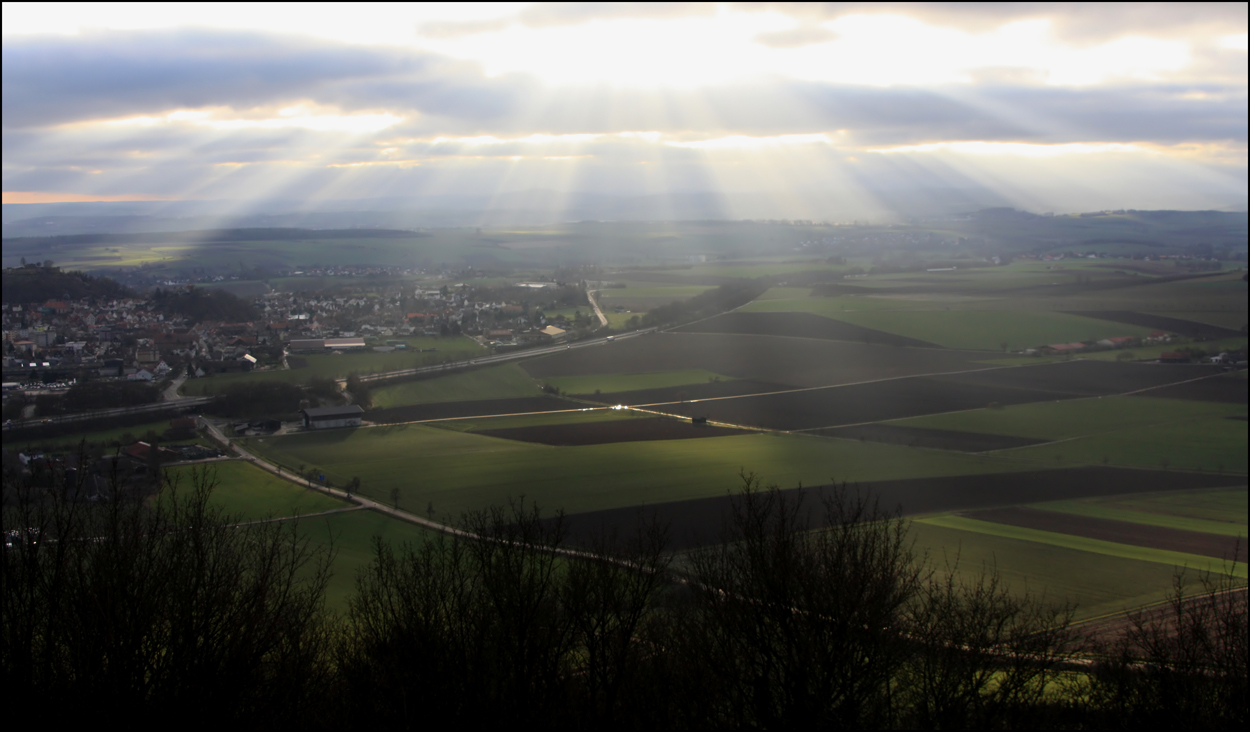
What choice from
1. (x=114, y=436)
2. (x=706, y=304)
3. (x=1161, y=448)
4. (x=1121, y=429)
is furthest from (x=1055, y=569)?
(x=706, y=304)

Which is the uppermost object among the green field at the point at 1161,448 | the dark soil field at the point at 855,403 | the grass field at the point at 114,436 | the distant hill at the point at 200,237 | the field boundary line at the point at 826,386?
the distant hill at the point at 200,237

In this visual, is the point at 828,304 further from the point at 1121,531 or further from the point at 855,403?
the point at 1121,531

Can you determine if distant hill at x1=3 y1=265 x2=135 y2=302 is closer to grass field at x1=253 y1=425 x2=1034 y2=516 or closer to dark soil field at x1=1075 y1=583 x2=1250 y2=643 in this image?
grass field at x1=253 y1=425 x2=1034 y2=516

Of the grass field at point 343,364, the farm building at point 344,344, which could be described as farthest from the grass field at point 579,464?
the farm building at point 344,344

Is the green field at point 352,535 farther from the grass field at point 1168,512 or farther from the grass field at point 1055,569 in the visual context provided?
the grass field at point 1168,512

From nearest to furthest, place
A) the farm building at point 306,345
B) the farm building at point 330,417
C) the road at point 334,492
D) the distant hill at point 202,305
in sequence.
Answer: the road at point 334,492 → the farm building at point 330,417 → the distant hill at point 202,305 → the farm building at point 306,345

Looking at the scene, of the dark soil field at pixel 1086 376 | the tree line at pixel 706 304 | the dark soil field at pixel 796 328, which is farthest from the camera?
the tree line at pixel 706 304

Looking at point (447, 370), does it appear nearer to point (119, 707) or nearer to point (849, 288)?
point (119, 707)
